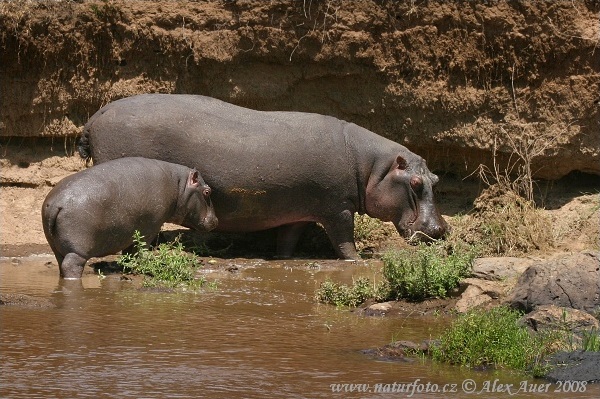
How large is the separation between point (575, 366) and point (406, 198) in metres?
5.69

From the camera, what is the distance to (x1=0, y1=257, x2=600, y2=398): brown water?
648 centimetres

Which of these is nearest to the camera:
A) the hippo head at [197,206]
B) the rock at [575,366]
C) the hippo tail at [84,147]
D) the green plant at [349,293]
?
the rock at [575,366]

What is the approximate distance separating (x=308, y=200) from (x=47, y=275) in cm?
309

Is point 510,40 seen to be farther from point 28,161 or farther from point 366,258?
point 28,161

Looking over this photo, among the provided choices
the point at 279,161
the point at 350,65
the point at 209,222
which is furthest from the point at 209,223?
the point at 350,65

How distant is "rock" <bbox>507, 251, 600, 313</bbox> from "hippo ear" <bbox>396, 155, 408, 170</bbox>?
150 inches

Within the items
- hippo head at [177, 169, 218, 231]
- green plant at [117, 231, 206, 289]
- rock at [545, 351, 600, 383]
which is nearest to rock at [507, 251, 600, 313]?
rock at [545, 351, 600, 383]

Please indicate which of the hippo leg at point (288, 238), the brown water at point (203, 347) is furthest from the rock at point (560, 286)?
the hippo leg at point (288, 238)

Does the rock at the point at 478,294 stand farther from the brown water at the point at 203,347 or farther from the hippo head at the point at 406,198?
the hippo head at the point at 406,198

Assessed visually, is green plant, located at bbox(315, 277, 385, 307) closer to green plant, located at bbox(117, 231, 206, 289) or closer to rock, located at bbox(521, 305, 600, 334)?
green plant, located at bbox(117, 231, 206, 289)

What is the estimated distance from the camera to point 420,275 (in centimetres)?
917

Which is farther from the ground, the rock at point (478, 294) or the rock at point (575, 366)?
the rock at point (575, 366)

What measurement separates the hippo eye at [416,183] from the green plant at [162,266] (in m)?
2.79

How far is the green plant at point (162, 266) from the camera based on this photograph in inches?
399
